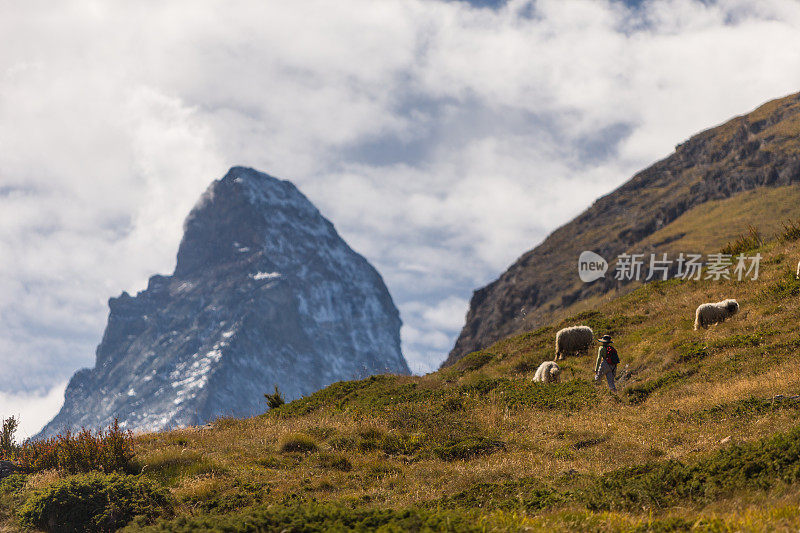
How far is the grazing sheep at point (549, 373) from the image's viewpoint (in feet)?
84.3

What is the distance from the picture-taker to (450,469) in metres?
14.8

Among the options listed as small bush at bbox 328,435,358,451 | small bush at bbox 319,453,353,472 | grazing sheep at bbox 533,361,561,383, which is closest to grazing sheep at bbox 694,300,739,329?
grazing sheep at bbox 533,361,561,383

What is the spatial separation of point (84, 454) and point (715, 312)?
24290 mm

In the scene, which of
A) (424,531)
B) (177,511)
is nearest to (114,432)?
(177,511)

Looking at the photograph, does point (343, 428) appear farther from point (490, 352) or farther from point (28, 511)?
point (490, 352)

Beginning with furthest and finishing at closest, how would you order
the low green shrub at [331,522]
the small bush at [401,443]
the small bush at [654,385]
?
the small bush at [654,385] → the small bush at [401,443] → the low green shrub at [331,522]

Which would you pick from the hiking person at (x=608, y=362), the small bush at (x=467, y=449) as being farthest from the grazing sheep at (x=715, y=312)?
the small bush at (x=467, y=449)

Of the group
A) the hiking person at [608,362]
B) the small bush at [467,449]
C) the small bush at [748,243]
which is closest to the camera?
the small bush at [467,449]

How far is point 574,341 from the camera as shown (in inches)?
1140

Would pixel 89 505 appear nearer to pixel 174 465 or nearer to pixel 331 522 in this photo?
pixel 174 465

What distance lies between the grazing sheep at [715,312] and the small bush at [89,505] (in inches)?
885

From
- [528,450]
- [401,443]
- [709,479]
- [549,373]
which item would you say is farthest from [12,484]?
[549,373]

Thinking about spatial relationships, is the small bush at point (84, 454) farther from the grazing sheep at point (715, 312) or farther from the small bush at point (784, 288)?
the small bush at point (784, 288)

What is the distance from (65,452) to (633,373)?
19.9 meters
